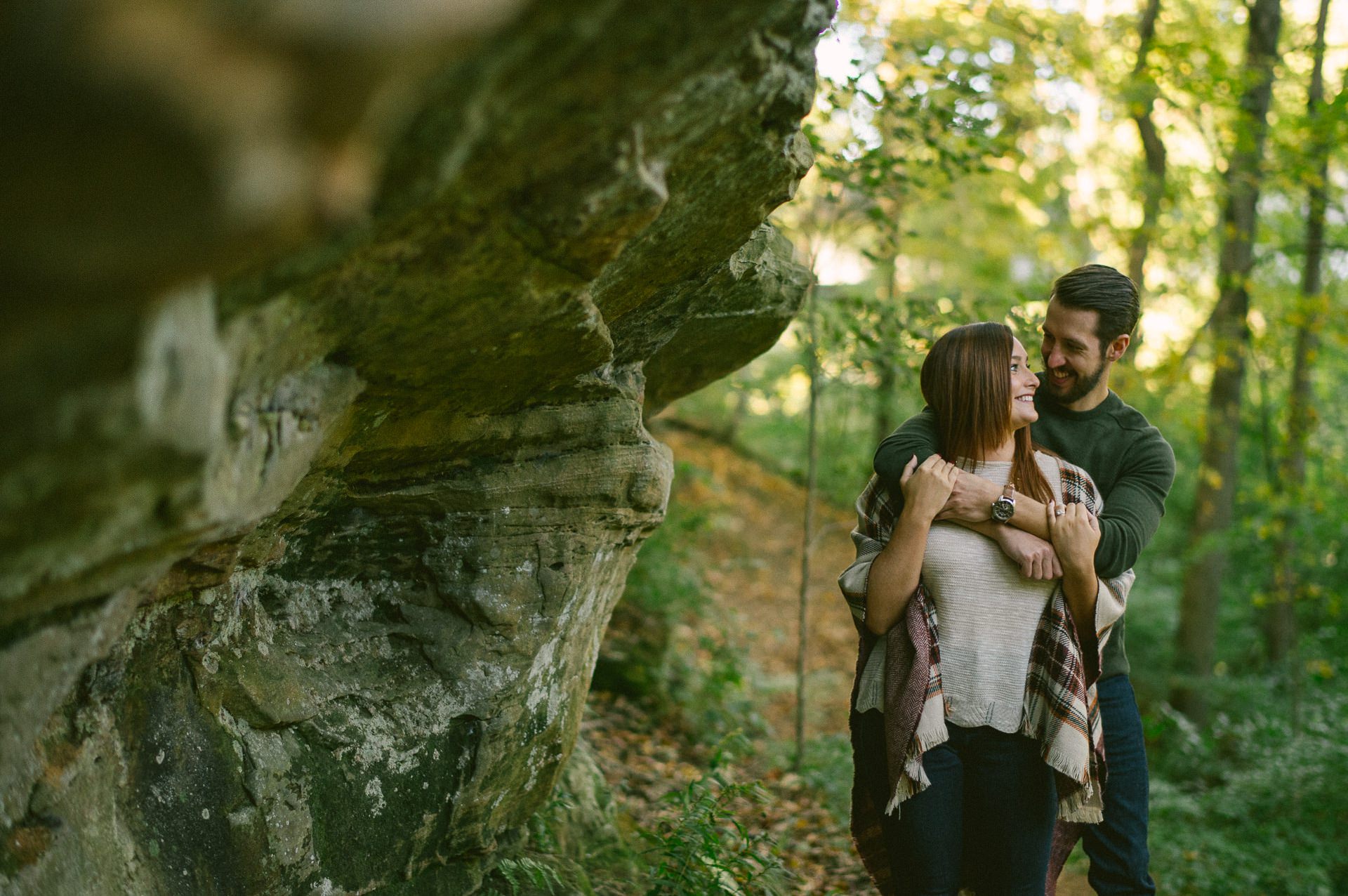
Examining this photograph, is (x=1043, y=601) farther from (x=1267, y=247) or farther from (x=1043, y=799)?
(x=1267, y=247)

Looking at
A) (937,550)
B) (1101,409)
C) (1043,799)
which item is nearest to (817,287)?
(1101,409)

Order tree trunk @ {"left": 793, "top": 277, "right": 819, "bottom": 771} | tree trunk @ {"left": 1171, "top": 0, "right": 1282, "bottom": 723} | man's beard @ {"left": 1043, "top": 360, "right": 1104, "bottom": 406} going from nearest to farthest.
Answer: man's beard @ {"left": 1043, "top": 360, "right": 1104, "bottom": 406}, tree trunk @ {"left": 793, "top": 277, "right": 819, "bottom": 771}, tree trunk @ {"left": 1171, "top": 0, "right": 1282, "bottom": 723}

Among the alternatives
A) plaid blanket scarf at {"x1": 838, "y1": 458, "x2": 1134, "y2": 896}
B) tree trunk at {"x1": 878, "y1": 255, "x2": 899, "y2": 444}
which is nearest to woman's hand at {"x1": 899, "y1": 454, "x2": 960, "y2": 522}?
plaid blanket scarf at {"x1": 838, "y1": 458, "x2": 1134, "y2": 896}

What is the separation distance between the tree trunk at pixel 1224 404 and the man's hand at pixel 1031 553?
7.71 m

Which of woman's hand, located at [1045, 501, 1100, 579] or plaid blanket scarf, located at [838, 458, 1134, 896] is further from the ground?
woman's hand, located at [1045, 501, 1100, 579]

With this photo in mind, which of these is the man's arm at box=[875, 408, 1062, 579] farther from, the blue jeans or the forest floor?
the forest floor

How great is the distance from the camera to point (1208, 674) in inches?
416

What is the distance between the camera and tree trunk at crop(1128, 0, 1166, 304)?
9680 mm

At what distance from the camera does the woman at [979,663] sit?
10.8 feet

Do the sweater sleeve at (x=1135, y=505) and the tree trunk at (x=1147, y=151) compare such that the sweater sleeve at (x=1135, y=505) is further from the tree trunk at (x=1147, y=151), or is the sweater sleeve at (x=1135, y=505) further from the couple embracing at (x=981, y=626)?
the tree trunk at (x=1147, y=151)

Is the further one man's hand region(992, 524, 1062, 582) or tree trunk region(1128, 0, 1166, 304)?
tree trunk region(1128, 0, 1166, 304)

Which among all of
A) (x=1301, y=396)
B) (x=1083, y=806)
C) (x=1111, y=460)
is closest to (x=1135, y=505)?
(x=1111, y=460)

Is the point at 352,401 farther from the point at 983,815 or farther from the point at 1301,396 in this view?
the point at 1301,396

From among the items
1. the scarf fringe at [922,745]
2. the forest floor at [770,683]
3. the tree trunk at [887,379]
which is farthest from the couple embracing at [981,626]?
the forest floor at [770,683]
